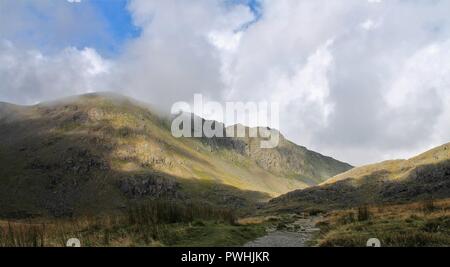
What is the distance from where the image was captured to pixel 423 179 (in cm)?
18512

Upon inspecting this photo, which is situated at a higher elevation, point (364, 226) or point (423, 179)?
point (423, 179)

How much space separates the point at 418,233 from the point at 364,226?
798 cm
